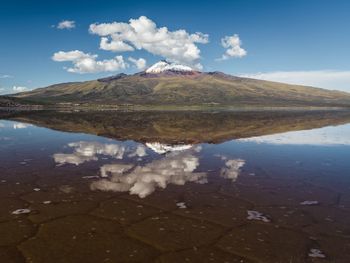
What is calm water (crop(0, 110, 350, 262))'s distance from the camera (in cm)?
1345

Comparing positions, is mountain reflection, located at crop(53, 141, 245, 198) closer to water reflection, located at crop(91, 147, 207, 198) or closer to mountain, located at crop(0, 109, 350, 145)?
water reflection, located at crop(91, 147, 207, 198)

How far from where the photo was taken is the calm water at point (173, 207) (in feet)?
44.1

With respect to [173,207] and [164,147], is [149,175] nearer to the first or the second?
[173,207]

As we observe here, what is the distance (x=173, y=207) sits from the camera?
1838 centimetres

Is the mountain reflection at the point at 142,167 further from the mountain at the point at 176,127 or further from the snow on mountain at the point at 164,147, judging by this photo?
the mountain at the point at 176,127

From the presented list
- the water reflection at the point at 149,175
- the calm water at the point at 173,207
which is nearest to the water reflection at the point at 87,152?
the calm water at the point at 173,207

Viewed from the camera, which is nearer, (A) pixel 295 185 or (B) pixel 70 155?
(A) pixel 295 185

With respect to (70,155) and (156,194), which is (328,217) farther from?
(70,155)

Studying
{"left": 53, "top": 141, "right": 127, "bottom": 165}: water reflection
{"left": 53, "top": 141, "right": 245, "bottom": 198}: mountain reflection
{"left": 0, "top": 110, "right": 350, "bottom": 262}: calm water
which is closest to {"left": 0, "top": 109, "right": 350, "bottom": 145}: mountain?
{"left": 53, "top": 141, "right": 245, "bottom": 198}: mountain reflection

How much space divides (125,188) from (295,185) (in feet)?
34.1

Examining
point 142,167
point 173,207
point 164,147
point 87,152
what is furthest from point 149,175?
point 164,147

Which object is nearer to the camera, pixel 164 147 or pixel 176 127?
pixel 164 147

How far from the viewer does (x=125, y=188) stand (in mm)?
21812

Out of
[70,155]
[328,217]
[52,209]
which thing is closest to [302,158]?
[328,217]
